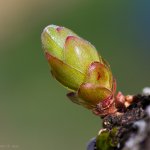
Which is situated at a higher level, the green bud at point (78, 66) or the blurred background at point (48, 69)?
the blurred background at point (48, 69)

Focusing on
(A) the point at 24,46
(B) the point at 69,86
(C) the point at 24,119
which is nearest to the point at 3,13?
(A) the point at 24,46

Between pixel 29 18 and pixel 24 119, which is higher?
pixel 29 18

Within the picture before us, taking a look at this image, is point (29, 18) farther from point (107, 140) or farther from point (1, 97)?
point (107, 140)

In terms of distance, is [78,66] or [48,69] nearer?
[78,66]

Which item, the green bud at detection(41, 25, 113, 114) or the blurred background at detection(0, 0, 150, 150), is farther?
the blurred background at detection(0, 0, 150, 150)

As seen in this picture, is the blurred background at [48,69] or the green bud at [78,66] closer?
the green bud at [78,66]

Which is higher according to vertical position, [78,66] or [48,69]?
[48,69]

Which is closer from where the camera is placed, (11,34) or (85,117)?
(85,117)

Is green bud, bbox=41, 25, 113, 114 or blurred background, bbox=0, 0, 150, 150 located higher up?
blurred background, bbox=0, 0, 150, 150
